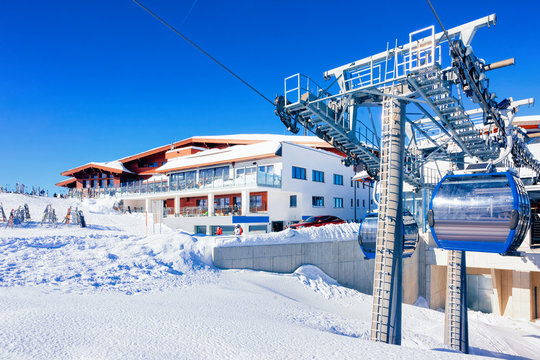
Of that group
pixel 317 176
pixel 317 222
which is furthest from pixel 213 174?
pixel 317 222

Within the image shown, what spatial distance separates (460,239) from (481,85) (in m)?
5.46

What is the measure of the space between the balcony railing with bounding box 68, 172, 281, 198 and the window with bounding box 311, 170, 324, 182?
474cm

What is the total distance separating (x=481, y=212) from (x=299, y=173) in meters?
23.0

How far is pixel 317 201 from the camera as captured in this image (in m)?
33.1

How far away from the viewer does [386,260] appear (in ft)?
31.6

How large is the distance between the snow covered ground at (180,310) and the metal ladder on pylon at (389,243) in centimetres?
155

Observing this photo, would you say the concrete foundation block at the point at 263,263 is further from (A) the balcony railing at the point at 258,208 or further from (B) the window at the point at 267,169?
(B) the window at the point at 267,169

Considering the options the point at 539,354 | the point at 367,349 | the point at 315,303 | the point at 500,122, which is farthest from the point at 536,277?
the point at 367,349

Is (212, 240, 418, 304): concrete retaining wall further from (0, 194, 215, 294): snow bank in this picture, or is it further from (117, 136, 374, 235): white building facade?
(117, 136, 374, 235): white building facade

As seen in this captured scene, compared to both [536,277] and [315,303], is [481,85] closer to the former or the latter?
[315,303]

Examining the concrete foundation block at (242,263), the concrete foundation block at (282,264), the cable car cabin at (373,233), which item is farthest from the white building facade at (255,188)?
the cable car cabin at (373,233)

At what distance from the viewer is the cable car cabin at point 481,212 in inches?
320

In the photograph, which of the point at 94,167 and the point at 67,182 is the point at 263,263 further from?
the point at 67,182

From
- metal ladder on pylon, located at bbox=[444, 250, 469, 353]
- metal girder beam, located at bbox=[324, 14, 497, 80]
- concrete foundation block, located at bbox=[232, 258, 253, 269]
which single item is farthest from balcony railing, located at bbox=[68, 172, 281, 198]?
metal girder beam, located at bbox=[324, 14, 497, 80]
